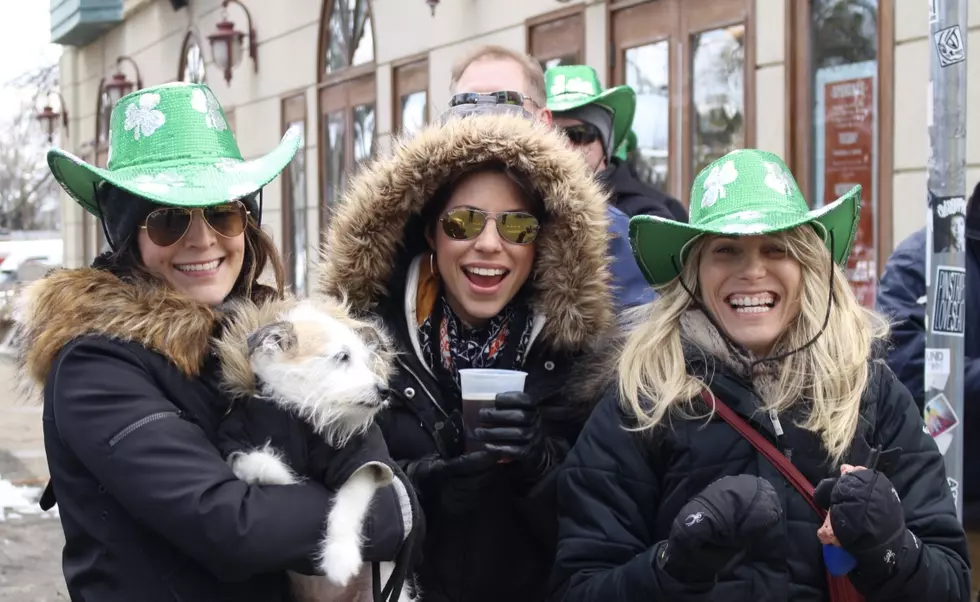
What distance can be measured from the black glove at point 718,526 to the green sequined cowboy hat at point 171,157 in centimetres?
121

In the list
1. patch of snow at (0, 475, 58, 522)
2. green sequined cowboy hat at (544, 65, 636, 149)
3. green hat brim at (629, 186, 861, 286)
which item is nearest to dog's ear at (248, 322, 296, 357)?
green hat brim at (629, 186, 861, 286)

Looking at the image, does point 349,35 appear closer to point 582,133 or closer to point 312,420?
point 582,133

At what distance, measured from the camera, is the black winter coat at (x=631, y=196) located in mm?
4395

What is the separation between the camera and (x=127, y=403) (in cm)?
211

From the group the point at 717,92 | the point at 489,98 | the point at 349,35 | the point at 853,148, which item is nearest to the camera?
the point at 489,98

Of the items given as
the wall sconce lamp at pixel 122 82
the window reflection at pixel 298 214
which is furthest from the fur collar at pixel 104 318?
the wall sconce lamp at pixel 122 82

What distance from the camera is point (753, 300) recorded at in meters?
2.53

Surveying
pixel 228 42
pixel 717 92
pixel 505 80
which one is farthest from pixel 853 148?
pixel 228 42

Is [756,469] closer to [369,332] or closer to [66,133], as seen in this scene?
[369,332]

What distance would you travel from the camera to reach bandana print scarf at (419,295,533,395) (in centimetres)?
288

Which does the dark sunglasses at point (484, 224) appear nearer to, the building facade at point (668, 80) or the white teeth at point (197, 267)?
the building facade at point (668, 80)

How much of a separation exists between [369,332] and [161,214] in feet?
1.95

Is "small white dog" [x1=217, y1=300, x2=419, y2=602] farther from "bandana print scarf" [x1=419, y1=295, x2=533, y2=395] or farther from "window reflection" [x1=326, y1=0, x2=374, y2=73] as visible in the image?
"window reflection" [x1=326, y1=0, x2=374, y2=73]

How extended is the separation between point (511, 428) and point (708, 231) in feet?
2.19
